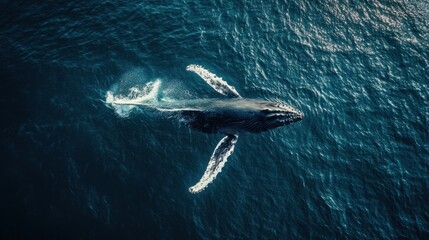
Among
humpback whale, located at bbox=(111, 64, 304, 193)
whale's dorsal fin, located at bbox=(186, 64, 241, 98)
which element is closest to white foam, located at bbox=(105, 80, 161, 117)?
humpback whale, located at bbox=(111, 64, 304, 193)

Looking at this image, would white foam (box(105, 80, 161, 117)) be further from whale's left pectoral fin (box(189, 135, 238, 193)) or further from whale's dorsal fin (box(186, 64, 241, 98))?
whale's left pectoral fin (box(189, 135, 238, 193))

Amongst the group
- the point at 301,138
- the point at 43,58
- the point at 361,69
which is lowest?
the point at 301,138

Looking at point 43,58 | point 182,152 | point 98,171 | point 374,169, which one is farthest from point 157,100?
point 374,169

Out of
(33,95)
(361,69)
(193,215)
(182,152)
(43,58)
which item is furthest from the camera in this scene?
(361,69)

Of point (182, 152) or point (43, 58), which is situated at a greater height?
point (43, 58)

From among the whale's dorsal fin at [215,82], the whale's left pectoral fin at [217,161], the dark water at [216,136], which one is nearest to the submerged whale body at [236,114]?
the whale's left pectoral fin at [217,161]

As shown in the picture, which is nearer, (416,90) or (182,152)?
(182,152)

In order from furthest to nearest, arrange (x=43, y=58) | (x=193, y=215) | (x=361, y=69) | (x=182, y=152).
→ (x=361, y=69)
(x=43, y=58)
(x=182, y=152)
(x=193, y=215)

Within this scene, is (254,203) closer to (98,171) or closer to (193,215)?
(193,215)
